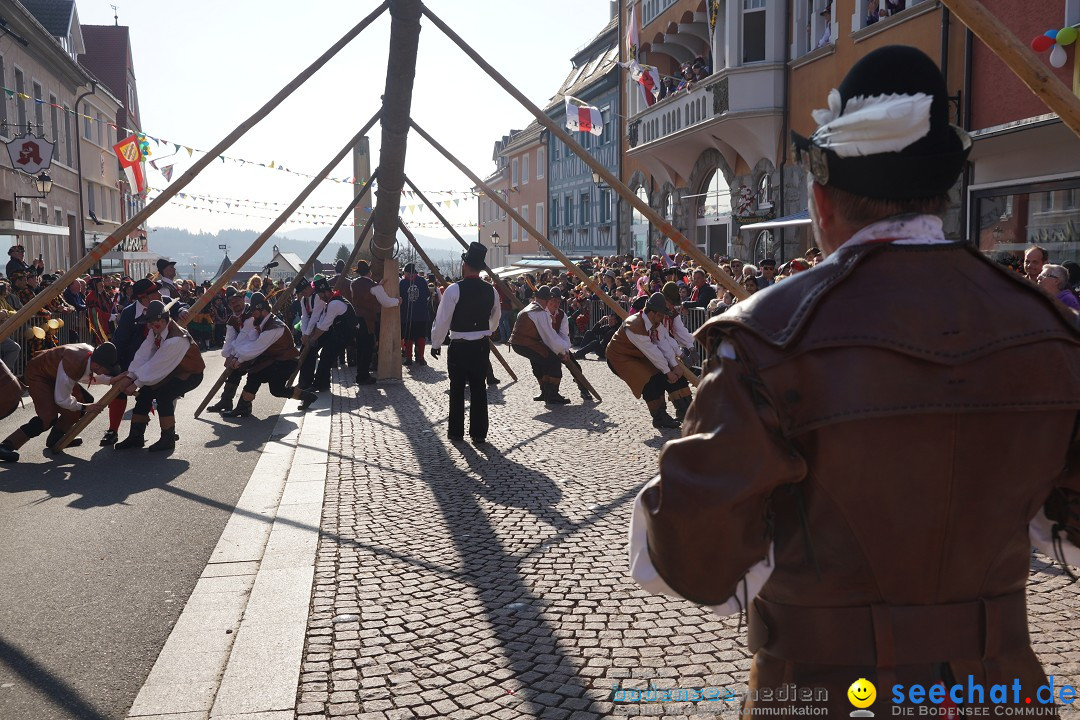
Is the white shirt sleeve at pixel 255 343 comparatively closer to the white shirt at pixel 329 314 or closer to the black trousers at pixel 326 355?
the white shirt at pixel 329 314

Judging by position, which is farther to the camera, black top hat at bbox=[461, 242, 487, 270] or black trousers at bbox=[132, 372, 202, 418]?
black top hat at bbox=[461, 242, 487, 270]

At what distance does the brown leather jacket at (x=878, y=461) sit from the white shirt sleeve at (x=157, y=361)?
28.8ft

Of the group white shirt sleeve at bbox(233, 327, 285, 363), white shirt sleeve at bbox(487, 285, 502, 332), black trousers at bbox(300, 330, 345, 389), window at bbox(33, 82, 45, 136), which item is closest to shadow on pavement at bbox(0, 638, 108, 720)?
white shirt sleeve at bbox(487, 285, 502, 332)

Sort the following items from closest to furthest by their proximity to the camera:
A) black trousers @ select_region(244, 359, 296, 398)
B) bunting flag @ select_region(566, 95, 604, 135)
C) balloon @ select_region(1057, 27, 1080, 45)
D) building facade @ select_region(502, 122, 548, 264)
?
balloon @ select_region(1057, 27, 1080, 45), black trousers @ select_region(244, 359, 296, 398), bunting flag @ select_region(566, 95, 604, 135), building facade @ select_region(502, 122, 548, 264)

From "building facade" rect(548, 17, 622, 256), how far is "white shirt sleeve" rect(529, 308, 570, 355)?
2241 centimetres

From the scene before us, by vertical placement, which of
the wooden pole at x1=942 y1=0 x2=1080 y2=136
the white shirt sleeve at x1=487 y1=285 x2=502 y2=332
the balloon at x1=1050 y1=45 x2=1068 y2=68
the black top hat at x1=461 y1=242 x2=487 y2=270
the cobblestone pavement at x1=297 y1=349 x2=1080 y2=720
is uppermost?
the balloon at x1=1050 y1=45 x2=1068 y2=68

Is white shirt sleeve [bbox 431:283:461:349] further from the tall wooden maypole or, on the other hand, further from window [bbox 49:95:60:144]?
window [bbox 49:95:60:144]

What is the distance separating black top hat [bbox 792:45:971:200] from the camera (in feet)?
5.92

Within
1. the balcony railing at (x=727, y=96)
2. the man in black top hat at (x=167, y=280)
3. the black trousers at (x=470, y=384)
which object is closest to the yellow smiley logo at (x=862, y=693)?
the black trousers at (x=470, y=384)

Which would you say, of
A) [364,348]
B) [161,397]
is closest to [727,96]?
[364,348]

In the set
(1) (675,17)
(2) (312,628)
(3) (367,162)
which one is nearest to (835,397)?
(2) (312,628)

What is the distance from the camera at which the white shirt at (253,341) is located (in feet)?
39.7

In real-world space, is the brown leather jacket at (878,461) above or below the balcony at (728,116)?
below

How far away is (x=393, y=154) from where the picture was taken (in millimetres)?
11555
